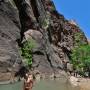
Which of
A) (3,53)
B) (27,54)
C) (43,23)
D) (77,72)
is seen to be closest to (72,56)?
(77,72)

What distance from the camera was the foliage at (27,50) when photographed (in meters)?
62.2

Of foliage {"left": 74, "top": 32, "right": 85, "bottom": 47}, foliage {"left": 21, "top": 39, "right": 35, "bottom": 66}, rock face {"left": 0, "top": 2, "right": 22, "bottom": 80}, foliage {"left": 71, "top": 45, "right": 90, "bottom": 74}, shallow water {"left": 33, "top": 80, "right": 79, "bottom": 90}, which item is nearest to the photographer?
shallow water {"left": 33, "top": 80, "right": 79, "bottom": 90}

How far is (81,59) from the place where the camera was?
103 m

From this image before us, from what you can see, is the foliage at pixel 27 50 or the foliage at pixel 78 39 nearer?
the foliage at pixel 27 50

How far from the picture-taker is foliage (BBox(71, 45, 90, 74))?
334ft

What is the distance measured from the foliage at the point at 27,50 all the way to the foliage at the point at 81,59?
38.6 meters

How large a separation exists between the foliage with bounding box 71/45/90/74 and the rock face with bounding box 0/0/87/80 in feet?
9.14

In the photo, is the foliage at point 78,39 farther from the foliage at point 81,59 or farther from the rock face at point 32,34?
the foliage at point 81,59

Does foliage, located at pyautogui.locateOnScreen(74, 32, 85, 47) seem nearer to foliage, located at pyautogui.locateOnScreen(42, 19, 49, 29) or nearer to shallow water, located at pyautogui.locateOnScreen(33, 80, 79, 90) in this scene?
foliage, located at pyautogui.locateOnScreen(42, 19, 49, 29)

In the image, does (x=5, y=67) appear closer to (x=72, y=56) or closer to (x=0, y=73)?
(x=0, y=73)

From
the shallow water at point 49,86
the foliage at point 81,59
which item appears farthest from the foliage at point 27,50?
the foliage at point 81,59

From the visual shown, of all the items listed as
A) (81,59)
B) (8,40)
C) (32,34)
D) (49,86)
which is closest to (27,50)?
(32,34)

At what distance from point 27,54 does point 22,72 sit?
12.2m

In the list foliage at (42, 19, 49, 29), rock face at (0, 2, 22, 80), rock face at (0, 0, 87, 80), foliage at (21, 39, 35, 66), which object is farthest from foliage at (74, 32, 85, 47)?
rock face at (0, 2, 22, 80)
